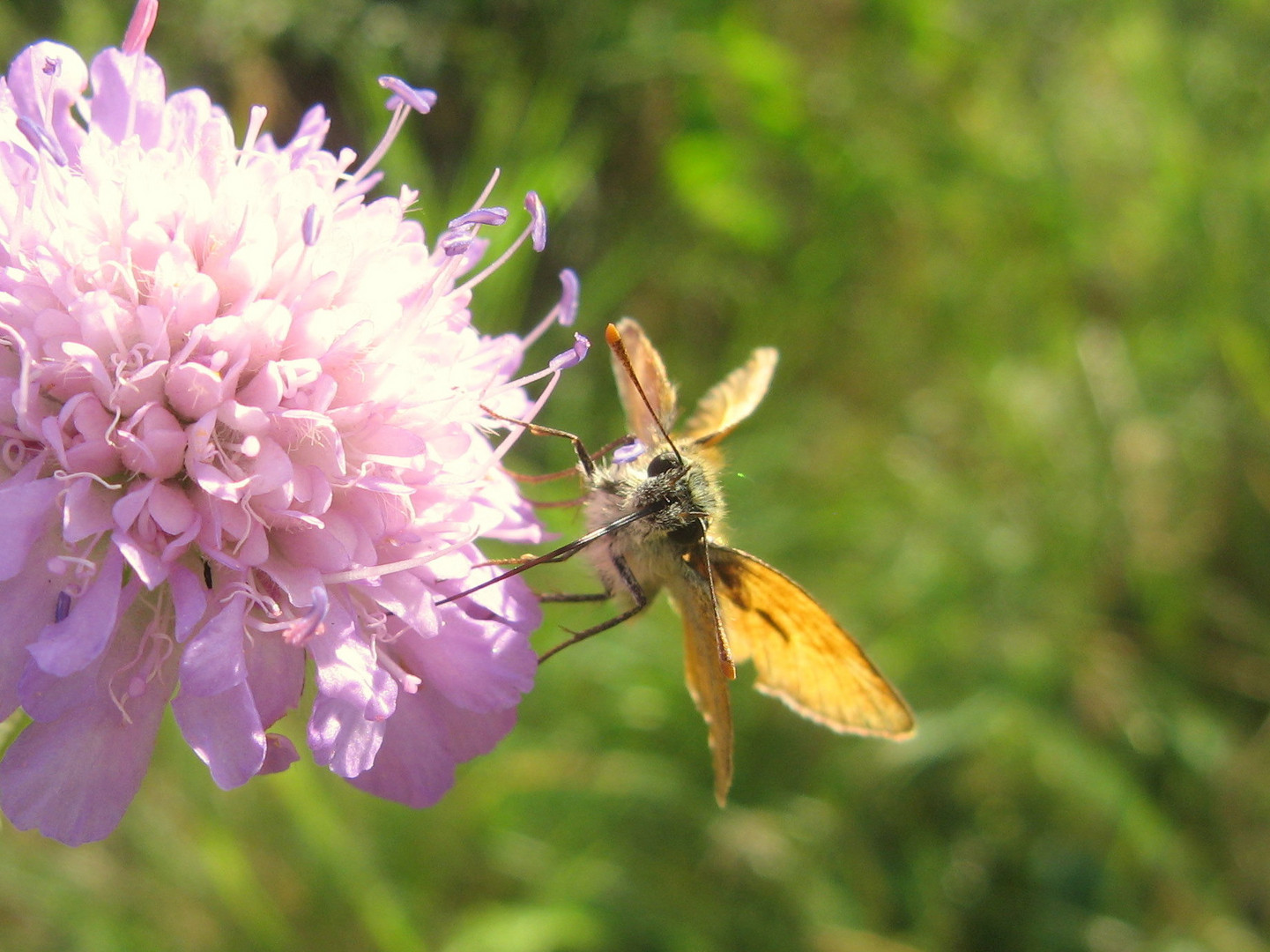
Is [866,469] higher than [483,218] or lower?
lower

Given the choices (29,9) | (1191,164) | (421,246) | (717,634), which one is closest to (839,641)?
(717,634)

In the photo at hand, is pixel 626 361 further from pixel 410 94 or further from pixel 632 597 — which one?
pixel 410 94

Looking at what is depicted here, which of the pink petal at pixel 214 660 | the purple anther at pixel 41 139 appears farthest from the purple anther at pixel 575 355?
the purple anther at pixel 41 139

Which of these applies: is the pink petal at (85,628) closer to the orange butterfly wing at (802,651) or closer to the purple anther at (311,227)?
the purple anther at (311,227)

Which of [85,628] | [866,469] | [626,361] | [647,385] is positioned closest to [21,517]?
[85,628]

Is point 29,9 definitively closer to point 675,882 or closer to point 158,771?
point 158,771
